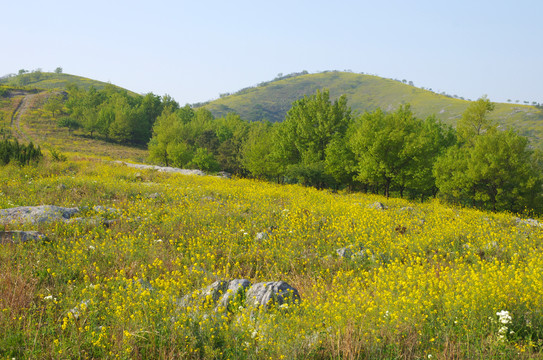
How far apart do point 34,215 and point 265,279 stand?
23.3 ft

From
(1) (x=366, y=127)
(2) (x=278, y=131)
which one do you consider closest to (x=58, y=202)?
(1) (x=366, y=127)

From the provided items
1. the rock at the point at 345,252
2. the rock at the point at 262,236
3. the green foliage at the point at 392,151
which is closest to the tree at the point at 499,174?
the green foliage at the point at 392,151

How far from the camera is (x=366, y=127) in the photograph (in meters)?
28.1

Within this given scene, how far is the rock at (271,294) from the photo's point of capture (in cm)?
513

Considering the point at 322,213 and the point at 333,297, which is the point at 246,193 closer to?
the point at 322,213

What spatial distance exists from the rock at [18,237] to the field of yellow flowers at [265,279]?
16.4 inches

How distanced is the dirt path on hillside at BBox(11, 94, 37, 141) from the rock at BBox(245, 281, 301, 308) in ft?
255

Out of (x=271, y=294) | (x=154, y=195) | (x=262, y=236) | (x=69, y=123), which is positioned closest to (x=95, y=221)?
(x=154, y=195)

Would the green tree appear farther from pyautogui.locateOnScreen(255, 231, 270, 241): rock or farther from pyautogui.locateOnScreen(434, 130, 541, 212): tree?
pyautogui.locateOnScreen(255, 231, 270, 241): rock

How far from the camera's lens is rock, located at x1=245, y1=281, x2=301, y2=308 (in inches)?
202

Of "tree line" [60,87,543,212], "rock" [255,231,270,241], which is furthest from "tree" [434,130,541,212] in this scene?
"rock" [255,231,270,241]

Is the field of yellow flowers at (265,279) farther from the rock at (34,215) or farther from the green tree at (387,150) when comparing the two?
the green tree at (387,150)

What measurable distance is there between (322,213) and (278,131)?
25.7 m

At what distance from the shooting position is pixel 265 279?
6859mm
